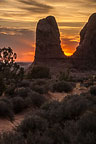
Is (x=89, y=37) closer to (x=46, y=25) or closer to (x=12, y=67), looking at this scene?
(x=46, y=25)

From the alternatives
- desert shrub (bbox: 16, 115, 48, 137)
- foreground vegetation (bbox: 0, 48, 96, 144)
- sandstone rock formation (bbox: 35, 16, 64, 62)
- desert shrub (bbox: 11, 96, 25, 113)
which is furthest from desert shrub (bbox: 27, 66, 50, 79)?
sandstone rock formation (bbox: 35, 16, 64, 62)

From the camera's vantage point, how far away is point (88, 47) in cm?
7038

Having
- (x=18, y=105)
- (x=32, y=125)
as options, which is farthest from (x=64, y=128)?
(x=18, y=105)

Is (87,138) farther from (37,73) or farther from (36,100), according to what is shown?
(37,73)

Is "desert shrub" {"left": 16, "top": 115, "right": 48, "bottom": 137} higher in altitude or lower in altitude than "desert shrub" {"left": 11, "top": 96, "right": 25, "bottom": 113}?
higher

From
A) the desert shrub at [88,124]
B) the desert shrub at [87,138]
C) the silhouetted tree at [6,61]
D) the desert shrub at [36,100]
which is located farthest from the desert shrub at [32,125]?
the silhouetted tree at [6,61]

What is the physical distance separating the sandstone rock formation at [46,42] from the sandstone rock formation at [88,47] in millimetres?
5771

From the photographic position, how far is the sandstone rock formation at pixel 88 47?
229 ft

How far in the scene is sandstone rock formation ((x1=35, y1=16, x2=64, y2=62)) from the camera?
68.9 meters

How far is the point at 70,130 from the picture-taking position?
504 cm

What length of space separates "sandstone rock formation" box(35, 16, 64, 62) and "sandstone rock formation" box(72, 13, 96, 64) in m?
5.77

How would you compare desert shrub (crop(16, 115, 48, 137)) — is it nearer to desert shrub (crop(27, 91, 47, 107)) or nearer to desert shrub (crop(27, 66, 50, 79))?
desert shrub (crop(27, 91, 47, 107))

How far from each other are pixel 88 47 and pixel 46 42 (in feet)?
44.1

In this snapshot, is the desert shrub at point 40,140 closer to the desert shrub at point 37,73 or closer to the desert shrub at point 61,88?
the desert shrub at point 61,88
